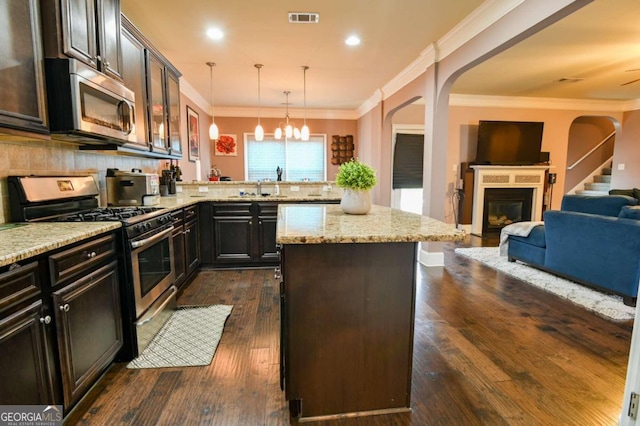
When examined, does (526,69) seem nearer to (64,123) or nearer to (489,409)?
(489,409)

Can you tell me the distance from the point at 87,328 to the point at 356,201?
1.65 metres

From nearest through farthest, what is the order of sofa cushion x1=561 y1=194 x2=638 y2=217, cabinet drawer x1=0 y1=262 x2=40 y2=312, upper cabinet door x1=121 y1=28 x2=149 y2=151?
cabinet drawer x1=0 y1=262 x2=40 y2=312
upper cabinet door x1=121 y1=28 x2=149 y2=151
sofa cushion x1=561 y1=194 x2=638 y2=217

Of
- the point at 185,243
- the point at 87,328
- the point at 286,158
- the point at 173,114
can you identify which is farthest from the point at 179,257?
the point at 286,158

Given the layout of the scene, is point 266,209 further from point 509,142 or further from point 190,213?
point 509,142

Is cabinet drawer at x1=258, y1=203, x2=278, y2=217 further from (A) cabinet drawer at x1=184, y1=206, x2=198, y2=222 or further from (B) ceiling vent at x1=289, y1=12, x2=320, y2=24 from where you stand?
(B) ceiling vent at x1=289, y1=12, x2=320, y2=24

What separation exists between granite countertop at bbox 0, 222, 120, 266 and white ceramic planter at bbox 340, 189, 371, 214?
4.64ft

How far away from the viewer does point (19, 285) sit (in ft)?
4.02

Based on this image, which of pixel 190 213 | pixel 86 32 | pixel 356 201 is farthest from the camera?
pixel 190 213

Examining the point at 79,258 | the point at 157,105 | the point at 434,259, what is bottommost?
the point at 434,259

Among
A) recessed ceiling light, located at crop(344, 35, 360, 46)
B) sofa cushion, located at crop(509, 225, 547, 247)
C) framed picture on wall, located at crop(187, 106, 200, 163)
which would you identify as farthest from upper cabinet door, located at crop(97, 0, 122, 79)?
sofa cushion, located at crop(509, 225, 547, 247)

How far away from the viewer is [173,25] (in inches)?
123

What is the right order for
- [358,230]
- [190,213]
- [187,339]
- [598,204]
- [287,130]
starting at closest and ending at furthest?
[358,230]
[187,339]
[598,204]
[190,213]
[287,130]

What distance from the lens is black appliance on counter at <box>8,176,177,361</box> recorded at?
1899 millimetres

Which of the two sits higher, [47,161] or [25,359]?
[47,161]
